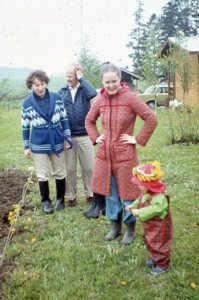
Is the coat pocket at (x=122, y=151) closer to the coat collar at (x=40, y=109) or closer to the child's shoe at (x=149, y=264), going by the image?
the child's shoe at (x=149, y=264)

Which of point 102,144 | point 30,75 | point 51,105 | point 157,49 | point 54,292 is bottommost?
point 54,292

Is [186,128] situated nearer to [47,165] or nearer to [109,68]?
[47,165]

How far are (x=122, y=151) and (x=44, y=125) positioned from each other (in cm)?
138

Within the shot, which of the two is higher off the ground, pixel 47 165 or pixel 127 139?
pixel 127 139

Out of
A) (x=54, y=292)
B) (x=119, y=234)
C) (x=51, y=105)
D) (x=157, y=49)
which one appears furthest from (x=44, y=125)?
(x=157, y=49)

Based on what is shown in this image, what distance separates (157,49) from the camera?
33.4ft

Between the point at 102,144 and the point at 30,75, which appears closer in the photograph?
the point at 102,144

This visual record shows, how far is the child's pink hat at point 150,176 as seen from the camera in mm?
2602

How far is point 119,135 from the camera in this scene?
126 inches

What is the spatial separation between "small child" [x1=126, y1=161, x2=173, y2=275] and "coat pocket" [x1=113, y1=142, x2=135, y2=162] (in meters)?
0.47

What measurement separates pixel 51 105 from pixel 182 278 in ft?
8.69

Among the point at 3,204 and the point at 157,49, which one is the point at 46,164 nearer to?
the point at 3,204

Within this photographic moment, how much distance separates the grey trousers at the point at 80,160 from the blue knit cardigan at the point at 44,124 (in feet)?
1.00

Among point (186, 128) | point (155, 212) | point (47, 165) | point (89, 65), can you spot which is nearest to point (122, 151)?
point (155, 212)
